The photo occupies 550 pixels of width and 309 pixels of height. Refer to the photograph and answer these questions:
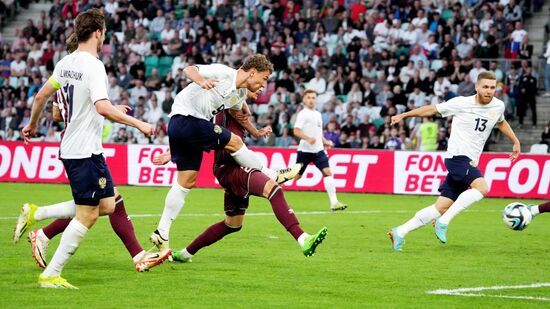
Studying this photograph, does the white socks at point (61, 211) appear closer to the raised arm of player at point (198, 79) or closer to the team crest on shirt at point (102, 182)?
the team crest on shirt at point (102, 182)

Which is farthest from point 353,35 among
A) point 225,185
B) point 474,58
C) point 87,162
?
point 87,162

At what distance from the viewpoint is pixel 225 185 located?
37.0ft

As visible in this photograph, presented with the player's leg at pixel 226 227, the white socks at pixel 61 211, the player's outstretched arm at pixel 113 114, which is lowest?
the player's leg at pixel 226 227

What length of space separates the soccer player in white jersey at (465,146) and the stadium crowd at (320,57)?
13.7 metres

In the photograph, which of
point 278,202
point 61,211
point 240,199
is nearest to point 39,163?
point 240,199

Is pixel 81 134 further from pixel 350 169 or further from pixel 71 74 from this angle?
pixel 350 169

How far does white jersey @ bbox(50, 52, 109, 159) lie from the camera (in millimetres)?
9266

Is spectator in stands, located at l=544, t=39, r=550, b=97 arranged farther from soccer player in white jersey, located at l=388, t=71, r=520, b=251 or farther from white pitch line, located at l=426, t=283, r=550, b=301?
white pitch line, located at l=426, t=283, r=550, b=301

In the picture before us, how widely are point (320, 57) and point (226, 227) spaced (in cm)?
2163

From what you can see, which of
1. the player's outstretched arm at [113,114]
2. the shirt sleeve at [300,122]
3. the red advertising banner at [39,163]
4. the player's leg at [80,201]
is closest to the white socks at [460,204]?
the player's leg at [80,201]

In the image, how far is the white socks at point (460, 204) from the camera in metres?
13.9

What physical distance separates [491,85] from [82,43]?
664 cm

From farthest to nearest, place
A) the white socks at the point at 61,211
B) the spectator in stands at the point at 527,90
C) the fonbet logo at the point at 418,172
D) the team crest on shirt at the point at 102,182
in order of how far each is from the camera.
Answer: the spectator in stands at the point at 527,90 < the fonbet logo at the point at 418,172 < the white socks at the point at 61,211 < the team crest on shirt at the point at 102,182

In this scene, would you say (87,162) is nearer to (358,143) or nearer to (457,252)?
(457,252)
